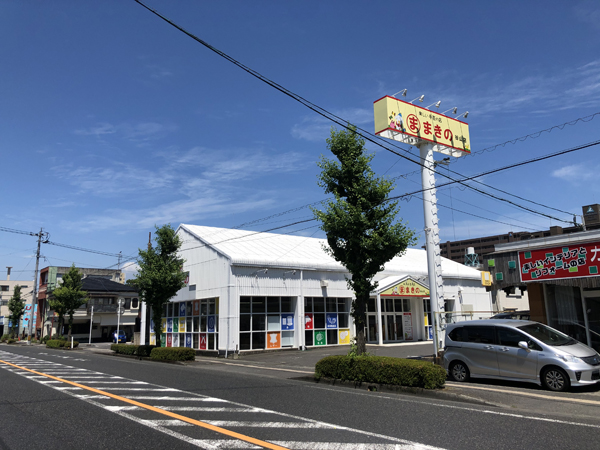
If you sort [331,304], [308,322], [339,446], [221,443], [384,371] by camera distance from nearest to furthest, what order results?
[339,446]
[221,443]
[384,371]
[308,322]
[331,304]

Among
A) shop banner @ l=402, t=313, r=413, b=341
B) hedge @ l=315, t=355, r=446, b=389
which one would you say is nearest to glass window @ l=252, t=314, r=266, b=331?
shop banner @ l=402, t=313, r=413, b=341

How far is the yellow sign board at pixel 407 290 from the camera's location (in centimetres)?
2938

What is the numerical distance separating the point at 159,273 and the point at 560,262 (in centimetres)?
2016

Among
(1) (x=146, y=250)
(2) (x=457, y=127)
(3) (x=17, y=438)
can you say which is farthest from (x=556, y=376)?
(1) (x=146, y=250)

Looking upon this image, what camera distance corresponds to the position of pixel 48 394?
34.7 feet

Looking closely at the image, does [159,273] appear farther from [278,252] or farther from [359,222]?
[359,222]

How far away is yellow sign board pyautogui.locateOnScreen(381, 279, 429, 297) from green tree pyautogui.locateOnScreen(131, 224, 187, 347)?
13585 mm

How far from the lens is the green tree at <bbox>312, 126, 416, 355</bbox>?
14.0 meters

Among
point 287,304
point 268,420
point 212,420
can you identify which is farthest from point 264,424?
point 287,304

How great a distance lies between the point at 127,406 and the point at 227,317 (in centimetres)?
1698

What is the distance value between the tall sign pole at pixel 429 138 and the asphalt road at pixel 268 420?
1036cm

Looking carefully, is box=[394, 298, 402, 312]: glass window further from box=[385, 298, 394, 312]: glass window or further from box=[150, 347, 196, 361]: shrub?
box=[150, 347, 196, 361]: shrub

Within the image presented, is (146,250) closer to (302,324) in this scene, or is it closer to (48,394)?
(302,324)

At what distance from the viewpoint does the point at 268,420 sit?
7.44 meters
